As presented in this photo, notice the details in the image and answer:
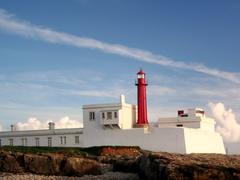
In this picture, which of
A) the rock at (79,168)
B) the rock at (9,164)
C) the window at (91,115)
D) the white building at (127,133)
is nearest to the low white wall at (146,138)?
the white building at (127,133)

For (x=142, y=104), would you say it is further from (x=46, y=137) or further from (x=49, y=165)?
(x=49, y=165)

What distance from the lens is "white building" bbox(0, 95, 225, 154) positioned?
143 ft

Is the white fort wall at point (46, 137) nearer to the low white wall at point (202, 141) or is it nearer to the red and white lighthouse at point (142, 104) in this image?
the red and white lighthouse at point (142, 104)

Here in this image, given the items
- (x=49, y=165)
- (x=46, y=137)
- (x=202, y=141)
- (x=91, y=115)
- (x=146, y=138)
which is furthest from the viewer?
(x=46, y=137)

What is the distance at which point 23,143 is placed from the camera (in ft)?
167

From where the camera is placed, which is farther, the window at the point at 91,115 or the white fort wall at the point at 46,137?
the white fort wall at the point at 46,137

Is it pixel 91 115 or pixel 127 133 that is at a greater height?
pixel 91 115

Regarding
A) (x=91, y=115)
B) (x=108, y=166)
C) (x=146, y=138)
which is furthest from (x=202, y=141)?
(x=108, y=166)

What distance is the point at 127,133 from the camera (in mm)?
45031

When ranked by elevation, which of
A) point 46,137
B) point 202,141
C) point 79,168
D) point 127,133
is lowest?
point 79,168

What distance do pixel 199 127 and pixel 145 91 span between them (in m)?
6.19

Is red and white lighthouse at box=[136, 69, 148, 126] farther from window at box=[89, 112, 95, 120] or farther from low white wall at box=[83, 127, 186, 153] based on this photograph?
window at box=[89, 112, 95, 120]

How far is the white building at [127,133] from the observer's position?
43656 mm

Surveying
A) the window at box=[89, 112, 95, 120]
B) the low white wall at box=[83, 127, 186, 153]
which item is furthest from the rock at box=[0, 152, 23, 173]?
the window at box=[89, 112, 95, 120]
